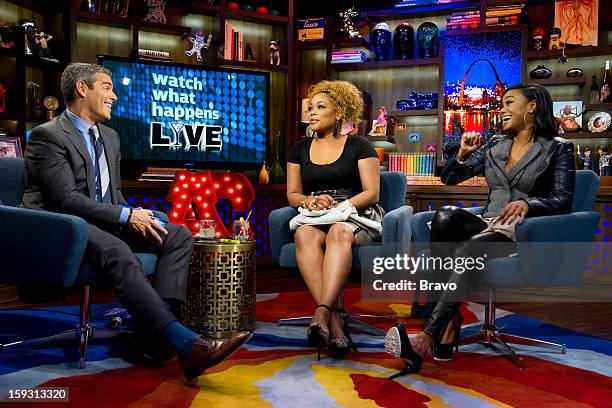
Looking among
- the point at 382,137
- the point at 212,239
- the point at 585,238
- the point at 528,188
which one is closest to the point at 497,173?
the point at 528,188

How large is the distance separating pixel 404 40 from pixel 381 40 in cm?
20

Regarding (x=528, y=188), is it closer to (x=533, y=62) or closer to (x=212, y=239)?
(x=212, y=239)

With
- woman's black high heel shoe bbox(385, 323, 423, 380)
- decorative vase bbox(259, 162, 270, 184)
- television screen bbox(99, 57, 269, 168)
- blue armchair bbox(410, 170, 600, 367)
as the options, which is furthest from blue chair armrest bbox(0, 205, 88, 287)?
decorative vase bbox(259, 162, 270, 184)

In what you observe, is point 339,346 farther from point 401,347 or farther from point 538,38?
point 538,38

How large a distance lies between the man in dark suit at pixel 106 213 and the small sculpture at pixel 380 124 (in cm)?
295

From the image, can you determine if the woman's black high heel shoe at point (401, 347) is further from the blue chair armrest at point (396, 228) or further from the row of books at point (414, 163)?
the row of books at point (414, 163)

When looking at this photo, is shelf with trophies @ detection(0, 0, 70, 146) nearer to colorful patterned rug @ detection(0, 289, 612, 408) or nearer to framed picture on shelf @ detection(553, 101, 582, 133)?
colorful patterned rug @ detection(0, 289, 612, 408)

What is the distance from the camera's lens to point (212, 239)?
2.85 metres

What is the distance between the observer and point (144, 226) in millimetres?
2350

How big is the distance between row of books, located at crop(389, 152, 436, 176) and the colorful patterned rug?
240 centimetres

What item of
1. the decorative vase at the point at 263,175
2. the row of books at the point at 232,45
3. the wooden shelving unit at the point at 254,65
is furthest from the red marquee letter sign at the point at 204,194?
the row of books at the point at 232,45

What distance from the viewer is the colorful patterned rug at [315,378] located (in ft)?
6.17

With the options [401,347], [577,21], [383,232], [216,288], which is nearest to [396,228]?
[383,232]

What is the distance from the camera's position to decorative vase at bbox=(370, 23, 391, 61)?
5223 millimetres
